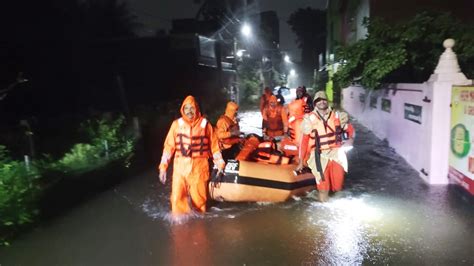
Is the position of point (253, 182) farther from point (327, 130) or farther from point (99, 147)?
point (99, 147)

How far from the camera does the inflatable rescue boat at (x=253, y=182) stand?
6.47 meters

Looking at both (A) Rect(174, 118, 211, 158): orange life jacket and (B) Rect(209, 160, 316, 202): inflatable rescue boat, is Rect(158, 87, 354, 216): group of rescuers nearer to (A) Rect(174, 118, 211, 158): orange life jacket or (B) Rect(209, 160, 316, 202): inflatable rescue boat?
(A) Rect(174, 118, 211, 158): orange life jacket

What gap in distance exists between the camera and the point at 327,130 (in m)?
6.44

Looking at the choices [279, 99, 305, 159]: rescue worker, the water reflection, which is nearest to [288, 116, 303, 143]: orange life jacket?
[279, 99, 305, 159]: rescue worker

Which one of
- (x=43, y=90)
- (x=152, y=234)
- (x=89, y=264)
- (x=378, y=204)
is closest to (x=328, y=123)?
(x=378, y=204)

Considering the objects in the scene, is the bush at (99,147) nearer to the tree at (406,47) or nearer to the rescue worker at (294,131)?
the rescue worker at (294,131)

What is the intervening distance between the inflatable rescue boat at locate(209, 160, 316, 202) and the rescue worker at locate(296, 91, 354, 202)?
0.33 metres

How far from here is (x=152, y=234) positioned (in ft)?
18.3

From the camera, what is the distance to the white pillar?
7348 mm

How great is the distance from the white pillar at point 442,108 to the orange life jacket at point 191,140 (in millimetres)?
4114

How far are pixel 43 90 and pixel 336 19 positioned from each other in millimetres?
28657

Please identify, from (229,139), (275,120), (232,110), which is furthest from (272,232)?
(275,120)

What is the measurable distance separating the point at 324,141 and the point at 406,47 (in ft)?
22.1

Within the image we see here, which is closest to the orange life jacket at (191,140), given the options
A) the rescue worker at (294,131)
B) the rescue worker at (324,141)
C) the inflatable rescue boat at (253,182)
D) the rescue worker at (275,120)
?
the inflatable rescue boat at (253,182)
